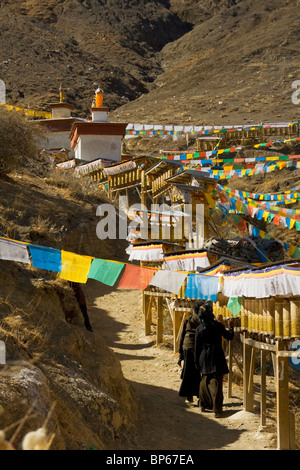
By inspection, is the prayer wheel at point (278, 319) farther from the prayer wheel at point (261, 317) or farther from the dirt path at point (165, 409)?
the dirt path at point (165, 409)

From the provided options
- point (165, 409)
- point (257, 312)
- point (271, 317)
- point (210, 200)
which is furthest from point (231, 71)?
point (271, 317)

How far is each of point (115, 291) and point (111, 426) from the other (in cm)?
1109

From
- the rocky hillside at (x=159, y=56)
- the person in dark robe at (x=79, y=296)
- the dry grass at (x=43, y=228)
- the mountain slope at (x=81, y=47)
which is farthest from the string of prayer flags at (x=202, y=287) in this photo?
the mountain slope at (x=81, y=47)

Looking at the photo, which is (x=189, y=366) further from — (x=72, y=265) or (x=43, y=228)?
(x=43, y=228)

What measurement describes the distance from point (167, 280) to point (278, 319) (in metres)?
1.64

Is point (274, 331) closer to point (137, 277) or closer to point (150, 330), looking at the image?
point (137, 277)

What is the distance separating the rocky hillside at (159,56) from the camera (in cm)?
6012

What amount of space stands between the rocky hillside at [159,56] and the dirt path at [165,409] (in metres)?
33.9

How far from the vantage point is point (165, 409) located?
1103 centimetres

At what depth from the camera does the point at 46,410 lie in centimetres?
725

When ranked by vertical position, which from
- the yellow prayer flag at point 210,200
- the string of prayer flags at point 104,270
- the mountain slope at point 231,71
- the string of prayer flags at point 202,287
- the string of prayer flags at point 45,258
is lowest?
the string of prayer flags at point 202,287

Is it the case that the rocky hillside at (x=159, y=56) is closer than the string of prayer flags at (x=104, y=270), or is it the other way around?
the string of prayer flags at (x=104, y=270)

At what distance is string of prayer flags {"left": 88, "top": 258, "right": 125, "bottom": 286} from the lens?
9.74 m
